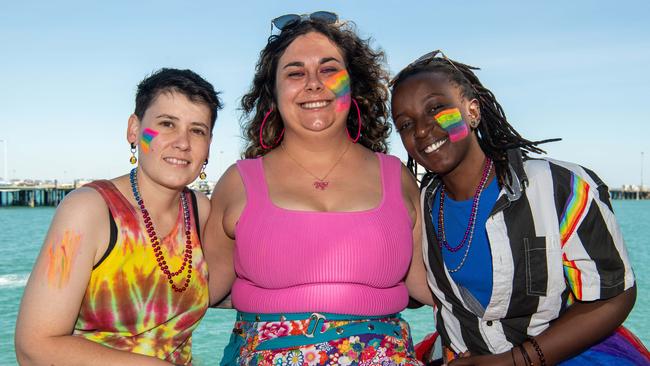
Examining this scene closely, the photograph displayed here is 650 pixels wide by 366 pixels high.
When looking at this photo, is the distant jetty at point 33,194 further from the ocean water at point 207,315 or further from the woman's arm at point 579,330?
the woman's arm at point 579,330

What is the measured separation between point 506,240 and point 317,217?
104 cm

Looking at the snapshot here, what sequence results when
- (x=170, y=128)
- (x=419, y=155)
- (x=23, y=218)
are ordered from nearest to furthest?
(x=170, y=128)
(x=419, y=155)
(x=23, y=218)

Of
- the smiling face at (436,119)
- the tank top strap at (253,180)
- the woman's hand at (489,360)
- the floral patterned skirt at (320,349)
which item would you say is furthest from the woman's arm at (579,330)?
the tank top strap at (253,180)

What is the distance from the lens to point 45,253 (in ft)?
9.46

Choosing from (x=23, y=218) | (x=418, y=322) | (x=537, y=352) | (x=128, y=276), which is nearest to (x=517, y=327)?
(x=537, y=352)

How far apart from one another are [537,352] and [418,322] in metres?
13.8

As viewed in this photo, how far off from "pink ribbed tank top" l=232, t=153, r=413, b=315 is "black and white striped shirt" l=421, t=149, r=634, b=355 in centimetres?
53

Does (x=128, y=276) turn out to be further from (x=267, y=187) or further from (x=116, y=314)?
(x=267, y=187)

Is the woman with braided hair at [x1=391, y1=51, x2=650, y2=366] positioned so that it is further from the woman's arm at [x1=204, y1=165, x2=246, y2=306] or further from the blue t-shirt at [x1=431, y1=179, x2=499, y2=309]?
the woman's arm at [x1=204, y1=165, x2=246, y2=306]

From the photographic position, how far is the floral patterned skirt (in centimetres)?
342

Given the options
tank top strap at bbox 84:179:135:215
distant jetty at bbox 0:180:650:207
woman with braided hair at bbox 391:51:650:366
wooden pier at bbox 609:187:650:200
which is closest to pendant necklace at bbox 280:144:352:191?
woman with braided hair at bbox 391:51:650:366

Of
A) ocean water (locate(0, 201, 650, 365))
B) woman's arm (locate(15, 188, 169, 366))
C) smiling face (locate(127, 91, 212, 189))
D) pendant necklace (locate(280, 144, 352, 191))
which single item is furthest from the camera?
ocean water (locate(0, 201, 650, 365))

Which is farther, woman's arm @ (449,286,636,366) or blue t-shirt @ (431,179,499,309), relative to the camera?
blue t-shirt @ (431,179,499,309)

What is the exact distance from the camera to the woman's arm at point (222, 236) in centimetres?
392
